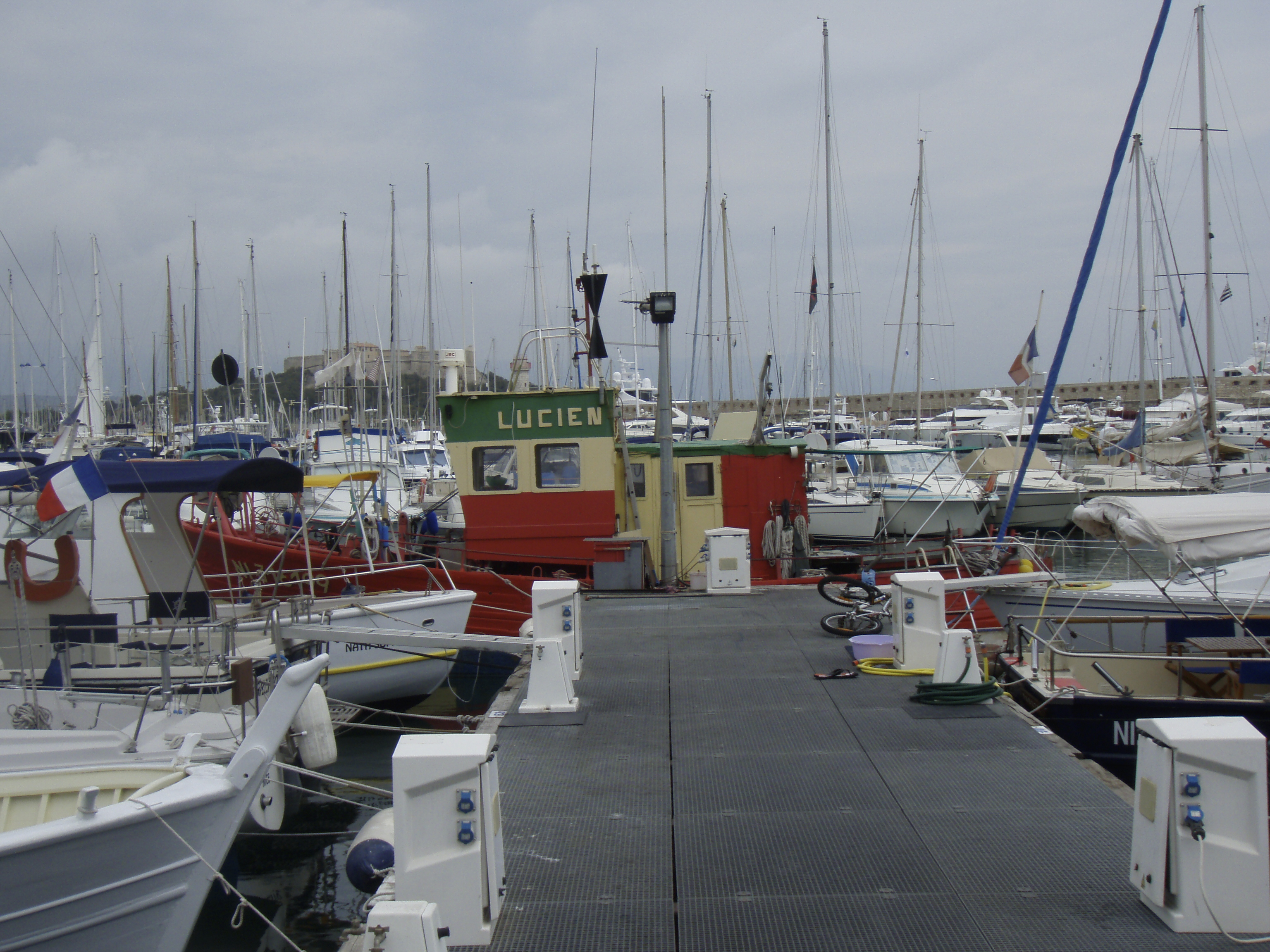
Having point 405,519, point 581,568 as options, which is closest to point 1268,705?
point 581,568

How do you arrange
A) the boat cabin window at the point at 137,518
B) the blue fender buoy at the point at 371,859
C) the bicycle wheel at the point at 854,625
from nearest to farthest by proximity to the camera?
1. the blue fender buoy at the point at 371,859
2. the bicycle wheel at the point at 854,625
3. the boat cabin window at the point at 137,518

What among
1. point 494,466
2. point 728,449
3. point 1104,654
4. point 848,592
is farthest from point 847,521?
point 1104,654

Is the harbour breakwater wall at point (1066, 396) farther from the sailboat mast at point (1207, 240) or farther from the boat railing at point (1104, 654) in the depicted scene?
the boat railing at point (1104, 654)

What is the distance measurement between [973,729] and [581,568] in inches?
294

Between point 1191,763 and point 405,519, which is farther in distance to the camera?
point 405,519

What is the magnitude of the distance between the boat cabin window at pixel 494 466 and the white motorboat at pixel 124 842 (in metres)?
7.91

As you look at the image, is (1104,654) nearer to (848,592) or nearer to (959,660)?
(959,660)

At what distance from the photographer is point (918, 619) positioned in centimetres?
841

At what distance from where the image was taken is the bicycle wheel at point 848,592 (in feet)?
34.2

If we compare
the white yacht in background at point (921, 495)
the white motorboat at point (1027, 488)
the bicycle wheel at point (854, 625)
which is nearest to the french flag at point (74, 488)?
the bicycle wheel at point (854, 625)

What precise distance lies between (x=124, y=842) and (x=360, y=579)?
291 inches

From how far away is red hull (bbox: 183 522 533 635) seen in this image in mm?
11992

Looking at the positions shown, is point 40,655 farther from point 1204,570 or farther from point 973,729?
point 1204,570

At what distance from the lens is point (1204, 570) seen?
12508 mm
